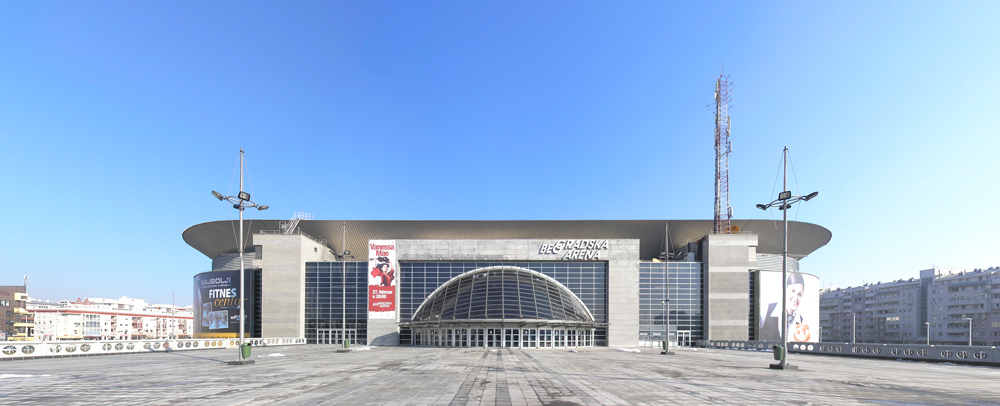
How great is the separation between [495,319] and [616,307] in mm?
17027

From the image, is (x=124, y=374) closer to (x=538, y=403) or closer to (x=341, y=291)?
(x=538, y=403)

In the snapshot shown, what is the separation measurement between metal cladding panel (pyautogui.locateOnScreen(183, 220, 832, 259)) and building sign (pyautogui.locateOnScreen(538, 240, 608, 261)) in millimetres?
9886

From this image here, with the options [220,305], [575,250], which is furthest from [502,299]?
[220,305]

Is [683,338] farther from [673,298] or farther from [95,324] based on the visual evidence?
[95,324]

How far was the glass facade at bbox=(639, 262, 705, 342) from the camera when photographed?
65.1 meters

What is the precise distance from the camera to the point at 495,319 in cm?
5716

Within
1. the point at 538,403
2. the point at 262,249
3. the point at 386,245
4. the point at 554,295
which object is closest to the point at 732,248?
the point at 554,295

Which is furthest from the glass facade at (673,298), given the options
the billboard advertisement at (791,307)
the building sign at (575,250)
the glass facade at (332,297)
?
the glass facade at (332,297)

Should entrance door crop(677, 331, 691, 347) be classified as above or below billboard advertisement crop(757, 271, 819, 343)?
below

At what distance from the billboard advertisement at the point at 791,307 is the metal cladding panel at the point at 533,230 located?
922cm

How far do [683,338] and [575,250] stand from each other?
18.4 m

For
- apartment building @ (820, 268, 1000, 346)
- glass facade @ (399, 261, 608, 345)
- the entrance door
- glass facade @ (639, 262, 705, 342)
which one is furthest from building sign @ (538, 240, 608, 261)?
apartment building @ (820, 268, 1000, 346)

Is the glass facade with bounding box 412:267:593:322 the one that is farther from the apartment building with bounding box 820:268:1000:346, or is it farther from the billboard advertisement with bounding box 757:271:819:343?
the apartment building with bounding box 820:268:1000:346

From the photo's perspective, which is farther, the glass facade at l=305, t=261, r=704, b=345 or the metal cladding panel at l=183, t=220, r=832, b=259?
the metal cladding panel at l=183, t=220, r=832, b=259
